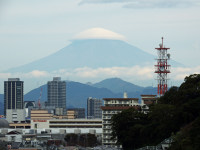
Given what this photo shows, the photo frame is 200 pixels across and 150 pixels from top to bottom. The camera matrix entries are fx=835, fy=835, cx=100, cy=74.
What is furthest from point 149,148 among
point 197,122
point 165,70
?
point 165,70

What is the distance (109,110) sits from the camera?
16525 cm

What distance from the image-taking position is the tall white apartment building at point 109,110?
163 metres

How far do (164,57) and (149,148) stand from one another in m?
58.8

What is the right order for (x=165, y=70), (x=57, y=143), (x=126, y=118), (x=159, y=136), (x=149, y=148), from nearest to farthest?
(x=149, y=148) < (x=159, y=136) < (x=126, y=118) < (x=165, y=70) < (x=57, y=143)

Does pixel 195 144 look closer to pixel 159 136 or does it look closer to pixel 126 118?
pixel 159 136

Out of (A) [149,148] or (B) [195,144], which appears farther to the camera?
(A) [149,148]

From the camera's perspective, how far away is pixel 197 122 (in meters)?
77.5

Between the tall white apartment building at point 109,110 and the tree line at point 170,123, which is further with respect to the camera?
the tall white apartment building at point 109,110

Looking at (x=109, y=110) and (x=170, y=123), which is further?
(x=109, y=110)

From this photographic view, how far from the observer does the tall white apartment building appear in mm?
163375

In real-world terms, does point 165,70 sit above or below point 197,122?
above

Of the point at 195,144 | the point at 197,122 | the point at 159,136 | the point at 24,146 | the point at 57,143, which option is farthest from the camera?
the point at 57,143

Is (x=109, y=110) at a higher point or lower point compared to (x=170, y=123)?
higher

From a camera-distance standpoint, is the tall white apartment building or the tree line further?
the tall white apartment building
